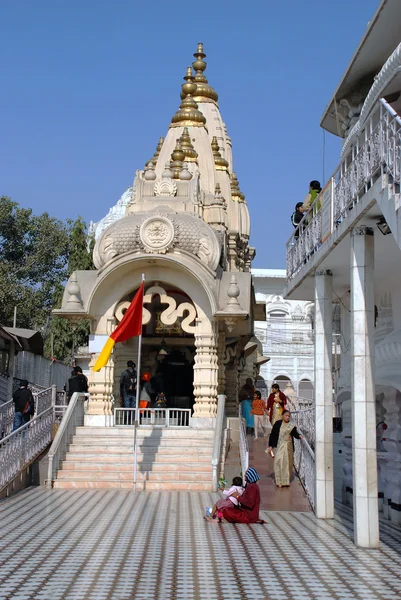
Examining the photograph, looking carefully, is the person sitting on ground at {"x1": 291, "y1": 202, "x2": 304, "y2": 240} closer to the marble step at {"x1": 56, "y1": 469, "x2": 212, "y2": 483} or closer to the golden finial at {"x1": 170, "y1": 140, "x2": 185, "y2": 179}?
the marble step at {"x1": 56, "y1": 469, "x2": 212, "y2": 483}

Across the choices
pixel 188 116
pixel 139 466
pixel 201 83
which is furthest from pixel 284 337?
pixel 139 466

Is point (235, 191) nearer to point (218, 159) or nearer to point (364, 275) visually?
point (218, 159)

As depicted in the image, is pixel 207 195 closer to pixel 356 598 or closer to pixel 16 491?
pixel 16 491

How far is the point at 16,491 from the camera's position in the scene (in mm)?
15906

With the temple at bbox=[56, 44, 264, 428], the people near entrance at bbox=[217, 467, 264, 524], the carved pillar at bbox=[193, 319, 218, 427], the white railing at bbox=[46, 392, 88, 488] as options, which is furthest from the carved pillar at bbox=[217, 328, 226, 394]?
the people near entrance at bbox=[217, 467, 264, 524]

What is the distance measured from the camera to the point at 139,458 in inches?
688

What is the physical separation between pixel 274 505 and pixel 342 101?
8.36 meters

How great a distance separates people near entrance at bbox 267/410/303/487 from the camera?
16.0 meters

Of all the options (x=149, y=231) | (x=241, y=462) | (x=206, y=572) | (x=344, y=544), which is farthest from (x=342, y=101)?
(x=206, y=572)

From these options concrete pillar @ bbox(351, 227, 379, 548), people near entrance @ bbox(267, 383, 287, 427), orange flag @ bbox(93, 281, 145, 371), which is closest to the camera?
concrete pillar @ bbox(351, 227, 379, 548)

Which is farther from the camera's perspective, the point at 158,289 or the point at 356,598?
the point at 158,289

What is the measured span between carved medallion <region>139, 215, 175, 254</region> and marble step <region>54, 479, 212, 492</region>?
5924 millimetres

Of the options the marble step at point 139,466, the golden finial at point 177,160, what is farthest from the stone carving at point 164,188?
the marble step at point 139,466

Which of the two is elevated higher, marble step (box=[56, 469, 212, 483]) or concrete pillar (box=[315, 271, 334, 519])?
concrete pillar (box=[315, 271, 334, 519])
